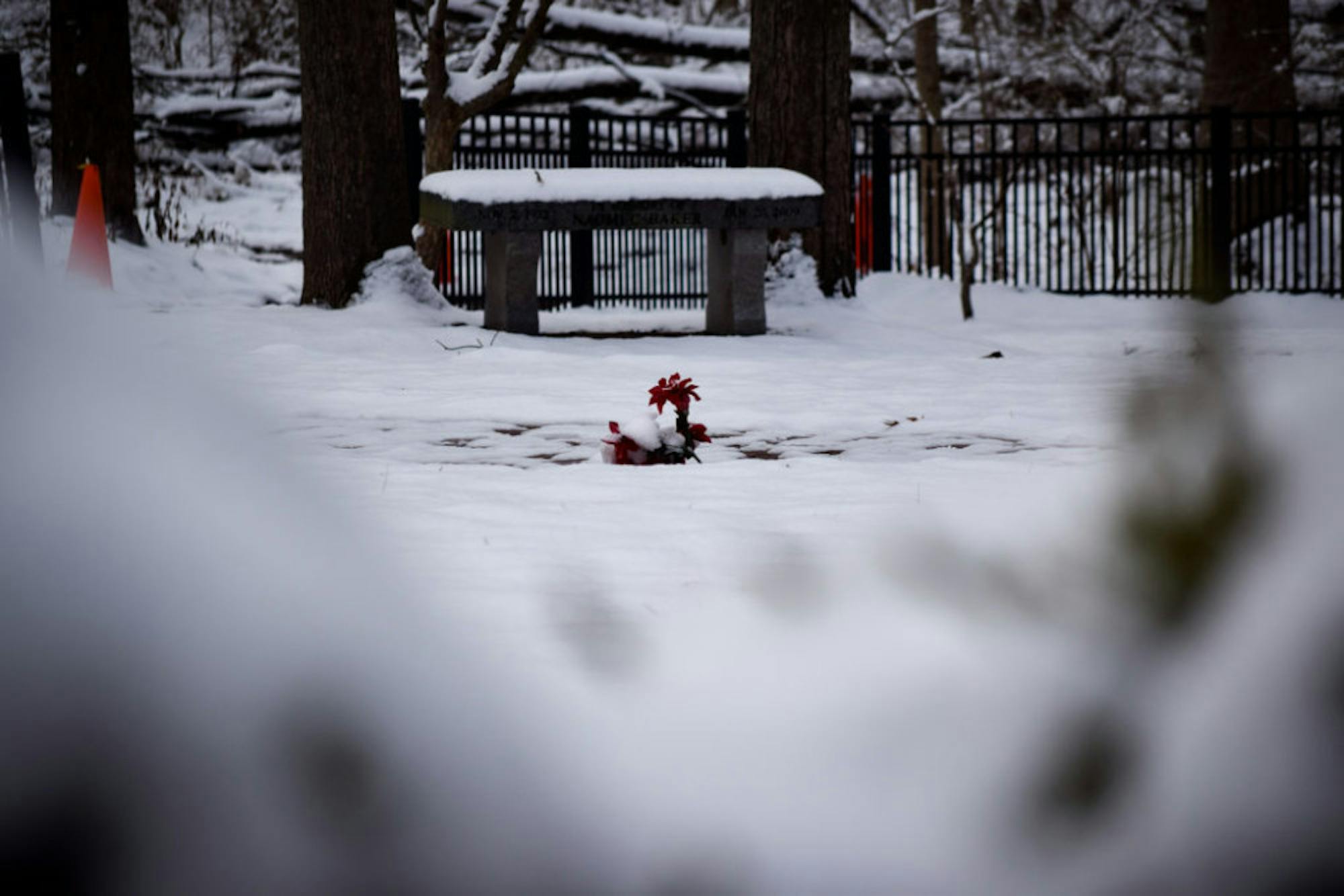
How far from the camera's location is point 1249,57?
16.4m

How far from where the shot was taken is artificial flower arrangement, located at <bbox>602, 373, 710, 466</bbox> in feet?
16.2

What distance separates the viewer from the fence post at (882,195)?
13.9 meters

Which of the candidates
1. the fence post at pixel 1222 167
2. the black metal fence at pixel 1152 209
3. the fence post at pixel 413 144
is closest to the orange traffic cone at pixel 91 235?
the fence post at pixel 413 144

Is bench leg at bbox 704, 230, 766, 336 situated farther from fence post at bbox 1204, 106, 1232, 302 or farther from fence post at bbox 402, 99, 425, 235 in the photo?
fence post at bbox 1204, 106, 1232, 302

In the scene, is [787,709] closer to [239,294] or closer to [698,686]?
[698,686]

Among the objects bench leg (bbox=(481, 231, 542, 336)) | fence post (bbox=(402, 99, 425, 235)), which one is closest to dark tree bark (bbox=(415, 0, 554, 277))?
fence post (bbox=(402, 99, 425, 235))

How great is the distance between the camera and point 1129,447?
1.49m

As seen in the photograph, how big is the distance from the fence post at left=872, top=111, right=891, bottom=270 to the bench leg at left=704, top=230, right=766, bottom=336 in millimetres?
4337

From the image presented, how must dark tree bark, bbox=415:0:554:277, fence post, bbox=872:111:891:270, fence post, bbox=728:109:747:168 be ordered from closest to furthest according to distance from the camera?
dark tree bark, bbox=415:0:554:277, fence post, bbox=728:109:747:168, fence post, bbox=872:111:891:270

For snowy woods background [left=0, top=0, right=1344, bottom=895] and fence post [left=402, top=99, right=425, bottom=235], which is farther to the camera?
fence post [left=402, top=99, right=425, bottom=235]

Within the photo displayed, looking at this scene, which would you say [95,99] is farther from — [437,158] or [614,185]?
[614,185]

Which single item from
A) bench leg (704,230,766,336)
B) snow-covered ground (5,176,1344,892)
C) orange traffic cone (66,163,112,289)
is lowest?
snow-covered ground (5,176,1344,892)

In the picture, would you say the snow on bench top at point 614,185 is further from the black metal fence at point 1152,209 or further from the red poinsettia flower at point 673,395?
the red poinsettia flower at point 673,395

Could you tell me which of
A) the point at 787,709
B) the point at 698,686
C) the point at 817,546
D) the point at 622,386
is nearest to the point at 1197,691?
the point at 787,709
